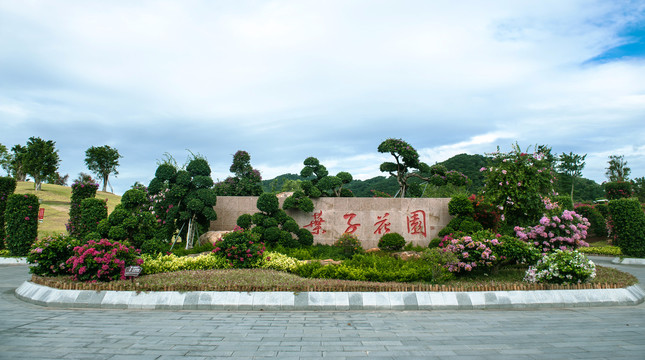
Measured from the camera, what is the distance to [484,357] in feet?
12.5

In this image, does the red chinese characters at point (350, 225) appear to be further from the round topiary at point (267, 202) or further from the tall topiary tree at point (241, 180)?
the tall topiary tree at point (241, 180)

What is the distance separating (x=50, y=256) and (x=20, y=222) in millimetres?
7065

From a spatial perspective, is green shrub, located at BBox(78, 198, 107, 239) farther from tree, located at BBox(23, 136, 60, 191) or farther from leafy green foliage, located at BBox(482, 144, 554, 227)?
tree, located at BBox(23, 136, 60, 191)

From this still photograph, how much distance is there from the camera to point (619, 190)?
1791 cm

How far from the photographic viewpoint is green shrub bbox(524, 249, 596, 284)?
6.46 metres

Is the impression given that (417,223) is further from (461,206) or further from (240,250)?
(240,250)

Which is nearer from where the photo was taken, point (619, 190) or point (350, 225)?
Answer: point (350, 225)

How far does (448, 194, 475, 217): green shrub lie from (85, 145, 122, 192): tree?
128 ft

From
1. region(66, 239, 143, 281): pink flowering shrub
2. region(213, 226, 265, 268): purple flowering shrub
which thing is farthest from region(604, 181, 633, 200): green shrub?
region(66, 239, 143, 281): pink flowering shrub

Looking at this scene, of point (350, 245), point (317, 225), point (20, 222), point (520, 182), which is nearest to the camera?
point (520, 182)

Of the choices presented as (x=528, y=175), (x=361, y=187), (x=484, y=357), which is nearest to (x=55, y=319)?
(x=484, y=357)

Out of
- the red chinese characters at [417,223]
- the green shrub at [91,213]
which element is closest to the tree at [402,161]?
the red chinese characters at [417,223]

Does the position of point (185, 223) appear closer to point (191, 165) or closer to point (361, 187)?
point (191, 165)

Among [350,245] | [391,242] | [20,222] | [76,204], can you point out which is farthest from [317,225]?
[20,222]
